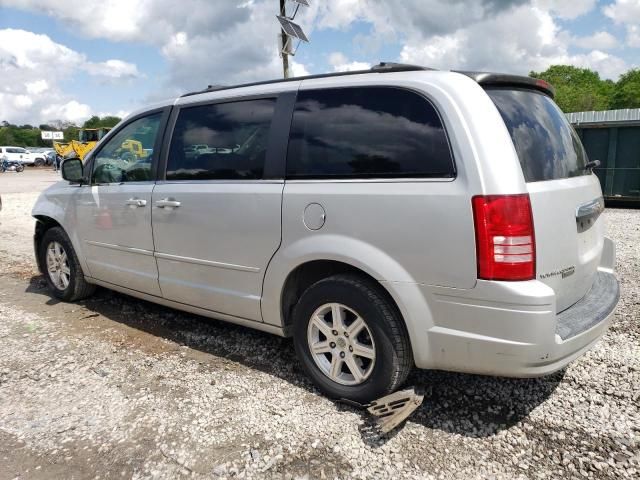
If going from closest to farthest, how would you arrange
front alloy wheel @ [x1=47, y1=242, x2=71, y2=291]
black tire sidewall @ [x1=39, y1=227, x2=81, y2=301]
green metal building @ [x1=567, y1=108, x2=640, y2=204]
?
1. black tire sidewall @ [x1=39, y1=227, x2=81, y2=301]
2. front alloy wheel @ [x1=47, y1=242, x2=71, y2=291]
3. green metal building @ [x1=567, y1=108, x2=640, y2=204]

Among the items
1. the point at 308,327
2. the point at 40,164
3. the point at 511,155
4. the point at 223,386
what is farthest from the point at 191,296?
the point at 40,164

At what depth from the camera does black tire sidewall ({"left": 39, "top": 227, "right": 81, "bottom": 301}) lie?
4988 millimetres

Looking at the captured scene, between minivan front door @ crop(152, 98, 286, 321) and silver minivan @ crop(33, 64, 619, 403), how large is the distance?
0.5 inches

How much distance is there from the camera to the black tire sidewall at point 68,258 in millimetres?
4988

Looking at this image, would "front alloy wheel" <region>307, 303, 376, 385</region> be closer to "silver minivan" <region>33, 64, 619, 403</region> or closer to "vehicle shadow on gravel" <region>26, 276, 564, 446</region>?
"silver minivan" <region>33, 64, 619, 403</region>

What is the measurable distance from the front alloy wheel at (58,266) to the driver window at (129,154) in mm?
1001

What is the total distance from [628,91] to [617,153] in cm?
5819

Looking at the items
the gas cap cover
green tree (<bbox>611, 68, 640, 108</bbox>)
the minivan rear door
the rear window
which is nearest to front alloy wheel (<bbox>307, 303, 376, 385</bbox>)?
the gas cap cover

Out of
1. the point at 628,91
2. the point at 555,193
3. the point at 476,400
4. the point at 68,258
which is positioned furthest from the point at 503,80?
the point at 628,91

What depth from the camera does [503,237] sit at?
2.42m

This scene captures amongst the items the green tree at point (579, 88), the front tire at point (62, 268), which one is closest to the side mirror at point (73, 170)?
the front tire at point (62, 268)

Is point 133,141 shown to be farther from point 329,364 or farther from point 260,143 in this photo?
point 329,364

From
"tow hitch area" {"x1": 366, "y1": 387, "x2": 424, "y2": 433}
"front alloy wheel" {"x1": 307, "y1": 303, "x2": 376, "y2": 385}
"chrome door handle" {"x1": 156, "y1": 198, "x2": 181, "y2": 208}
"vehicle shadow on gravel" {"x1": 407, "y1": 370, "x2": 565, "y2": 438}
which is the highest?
"chrome door handle" {"x1": 156, "y1": 198, "x2": 181, "y2": 208}

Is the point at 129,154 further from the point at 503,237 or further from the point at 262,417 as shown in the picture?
the point at 503,237
